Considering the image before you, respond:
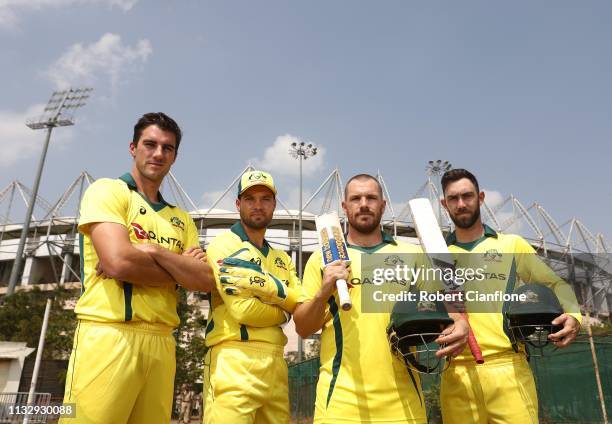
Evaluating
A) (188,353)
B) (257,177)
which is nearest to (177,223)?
(257,177)

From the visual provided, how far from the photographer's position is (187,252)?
11.9 ft

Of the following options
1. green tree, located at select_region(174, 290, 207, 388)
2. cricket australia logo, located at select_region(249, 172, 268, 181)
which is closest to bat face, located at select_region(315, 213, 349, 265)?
cricket australia logo, located at select_region(249, 172, 268, 181)

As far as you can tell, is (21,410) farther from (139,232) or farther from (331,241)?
(331,241)

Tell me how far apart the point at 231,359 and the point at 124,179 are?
61.9 inches

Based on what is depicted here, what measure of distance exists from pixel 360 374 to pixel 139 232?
1.83 metres

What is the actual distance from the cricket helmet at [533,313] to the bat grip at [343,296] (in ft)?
4.42

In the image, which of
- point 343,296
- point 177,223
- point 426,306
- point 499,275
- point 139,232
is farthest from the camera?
point 499,275

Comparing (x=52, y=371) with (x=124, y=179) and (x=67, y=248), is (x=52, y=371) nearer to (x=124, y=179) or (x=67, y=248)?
(x=124, y=179)

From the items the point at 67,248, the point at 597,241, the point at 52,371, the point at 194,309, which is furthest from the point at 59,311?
the point at 597,241

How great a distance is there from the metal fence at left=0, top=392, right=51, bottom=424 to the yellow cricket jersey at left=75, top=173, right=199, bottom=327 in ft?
4.04

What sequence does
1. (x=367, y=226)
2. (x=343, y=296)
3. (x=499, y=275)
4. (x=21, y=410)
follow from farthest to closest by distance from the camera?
1. (x=21, y=410)
2. (x=499, y=275)
3. (x=367, y=226)
4. (x=343, y=296)

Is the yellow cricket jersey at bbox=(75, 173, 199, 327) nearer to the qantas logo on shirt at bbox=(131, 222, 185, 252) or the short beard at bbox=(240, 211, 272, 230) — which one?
the qantas logo on shirt at bbox=(131, 222, 185, 252)

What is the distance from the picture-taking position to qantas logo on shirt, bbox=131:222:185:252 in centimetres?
342

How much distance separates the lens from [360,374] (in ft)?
10.3
